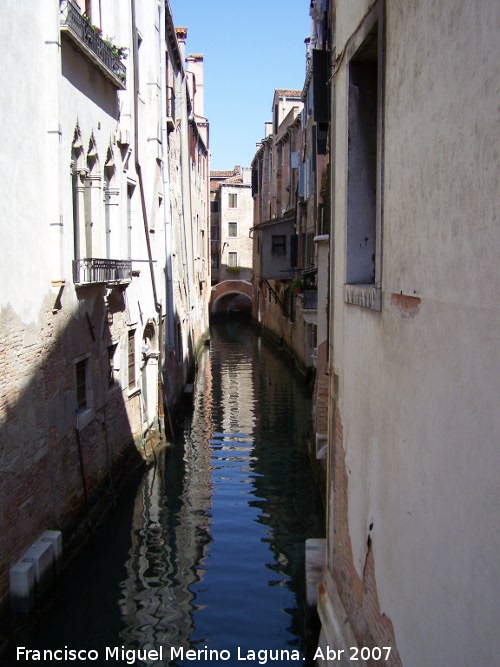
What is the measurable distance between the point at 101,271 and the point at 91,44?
2.86 meters

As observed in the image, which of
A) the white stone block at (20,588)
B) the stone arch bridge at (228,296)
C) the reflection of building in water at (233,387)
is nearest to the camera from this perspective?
the white stone block at (20,588)

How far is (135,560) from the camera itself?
8219 mm

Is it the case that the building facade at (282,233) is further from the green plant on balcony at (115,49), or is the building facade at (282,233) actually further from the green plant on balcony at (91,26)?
the green plant on balcony at (91,26)

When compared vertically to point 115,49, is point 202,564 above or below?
below

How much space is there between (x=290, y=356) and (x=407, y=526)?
22.1 meters

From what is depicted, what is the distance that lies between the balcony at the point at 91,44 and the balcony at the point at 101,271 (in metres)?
2.52

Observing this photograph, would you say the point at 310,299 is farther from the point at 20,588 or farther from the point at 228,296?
the point at 228,296

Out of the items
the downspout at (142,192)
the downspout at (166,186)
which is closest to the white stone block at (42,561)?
the downspout at (142,192)

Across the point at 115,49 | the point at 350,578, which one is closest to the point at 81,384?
the point at 115,49

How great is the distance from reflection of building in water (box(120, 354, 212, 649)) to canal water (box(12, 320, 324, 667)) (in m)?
0.01

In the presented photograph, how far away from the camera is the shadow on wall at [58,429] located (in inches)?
247

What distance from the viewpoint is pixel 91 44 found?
29.1 ft

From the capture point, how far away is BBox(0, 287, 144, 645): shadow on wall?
247 inches

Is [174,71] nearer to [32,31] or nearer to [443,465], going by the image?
[32,31]
